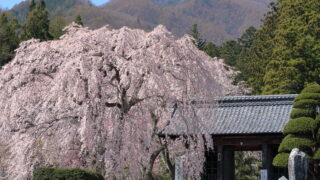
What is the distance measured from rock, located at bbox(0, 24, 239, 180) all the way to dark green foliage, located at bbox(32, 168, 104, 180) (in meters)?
0.67

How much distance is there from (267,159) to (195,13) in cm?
11615

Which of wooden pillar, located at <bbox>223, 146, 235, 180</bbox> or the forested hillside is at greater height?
the forested hillside

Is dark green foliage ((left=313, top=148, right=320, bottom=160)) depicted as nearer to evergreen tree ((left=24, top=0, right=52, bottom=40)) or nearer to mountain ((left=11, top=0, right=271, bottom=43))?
evergreen tree ((left=24, top=0, right=52, bottom=40))

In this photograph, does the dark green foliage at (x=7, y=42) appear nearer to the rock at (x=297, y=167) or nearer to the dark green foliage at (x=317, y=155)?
the dark green foliage at (x=317, y=155)

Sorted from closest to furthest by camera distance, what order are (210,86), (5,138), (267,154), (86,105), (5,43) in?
1. (86,105)
2. (5,138)
3. (210,86)
4. (267,154)
5. (5,43)

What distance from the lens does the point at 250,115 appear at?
2172cm

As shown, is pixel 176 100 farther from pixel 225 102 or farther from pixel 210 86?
pixel 225 102

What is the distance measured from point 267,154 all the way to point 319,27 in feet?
40.5

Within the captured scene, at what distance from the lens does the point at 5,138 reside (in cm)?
1377

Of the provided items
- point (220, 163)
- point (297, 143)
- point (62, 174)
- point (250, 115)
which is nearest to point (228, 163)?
point (220, 163)

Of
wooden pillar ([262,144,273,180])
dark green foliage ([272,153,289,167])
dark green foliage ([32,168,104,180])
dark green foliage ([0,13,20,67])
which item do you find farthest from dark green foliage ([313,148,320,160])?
dark green foliage ([0,13,20,67])

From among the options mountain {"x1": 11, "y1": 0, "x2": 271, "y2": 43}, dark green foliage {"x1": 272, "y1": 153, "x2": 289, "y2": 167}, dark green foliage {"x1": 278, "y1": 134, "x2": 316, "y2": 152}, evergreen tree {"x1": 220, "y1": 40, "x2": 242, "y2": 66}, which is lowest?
dark green foliage {"x1": 272, "y1": 153, "x2": 289, "y2": 167}

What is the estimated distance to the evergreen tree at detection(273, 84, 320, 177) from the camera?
55.7ft

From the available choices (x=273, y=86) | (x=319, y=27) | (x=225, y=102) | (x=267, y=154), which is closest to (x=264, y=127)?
(x=267, y=154)
